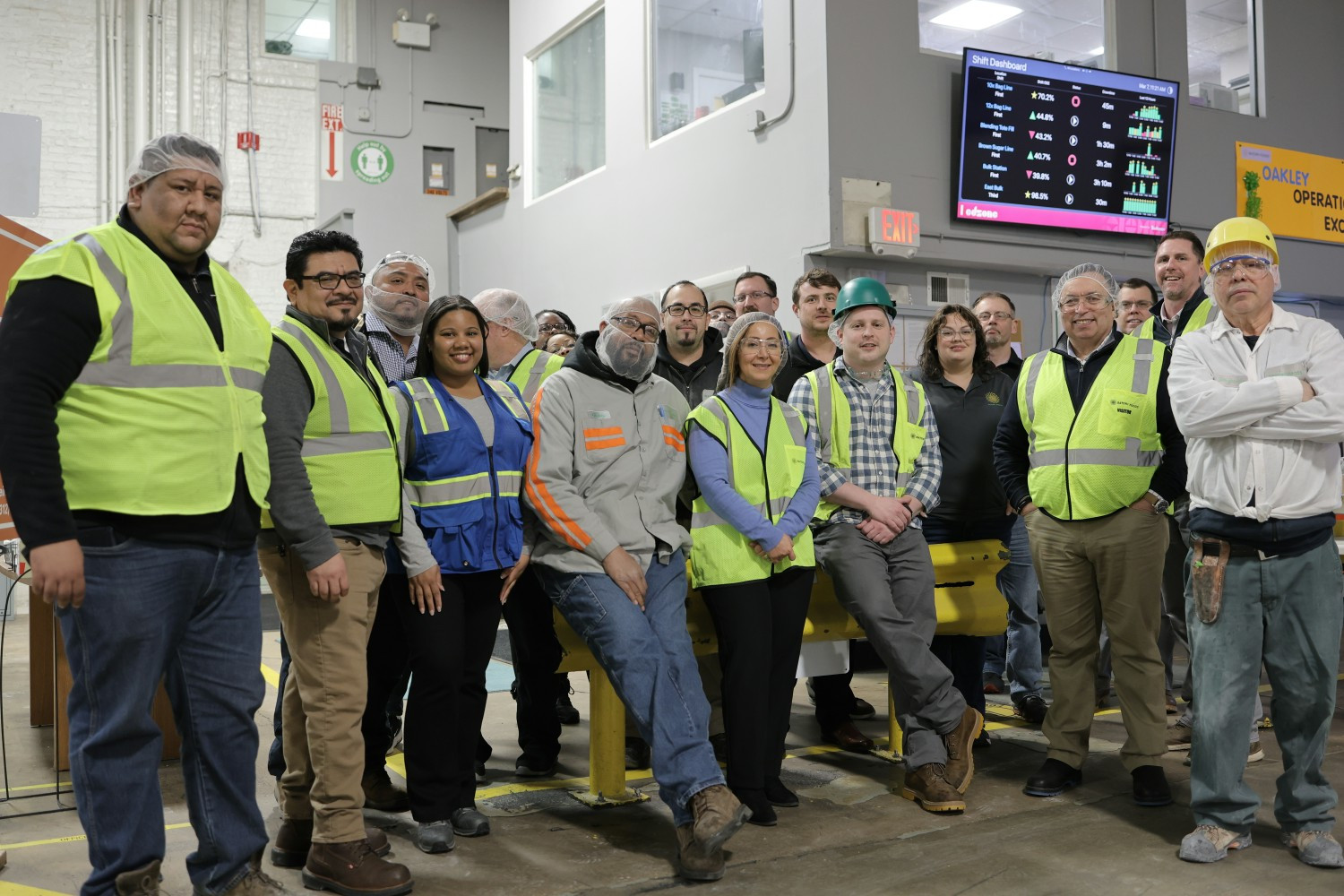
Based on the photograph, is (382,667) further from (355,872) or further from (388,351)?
(388,351)

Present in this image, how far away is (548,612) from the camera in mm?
3900

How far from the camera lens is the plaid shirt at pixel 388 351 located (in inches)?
152

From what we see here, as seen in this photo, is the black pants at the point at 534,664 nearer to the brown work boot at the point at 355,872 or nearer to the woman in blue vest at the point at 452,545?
the woman in blue vest at the point at 452,545

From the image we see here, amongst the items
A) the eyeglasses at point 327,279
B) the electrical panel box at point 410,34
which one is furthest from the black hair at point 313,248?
the electrical panel box at point 410,34

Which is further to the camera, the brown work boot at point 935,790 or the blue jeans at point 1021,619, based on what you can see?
the blue jeans at point 1021,619

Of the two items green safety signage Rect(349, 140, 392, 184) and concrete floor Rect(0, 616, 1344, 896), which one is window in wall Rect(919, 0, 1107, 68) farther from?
green safety signage Rect(349, 140, 392, 184)

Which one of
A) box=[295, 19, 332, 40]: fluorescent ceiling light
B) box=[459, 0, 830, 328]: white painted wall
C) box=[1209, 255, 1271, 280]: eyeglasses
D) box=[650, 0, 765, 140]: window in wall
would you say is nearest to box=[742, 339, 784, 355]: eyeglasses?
box=[1209, 255, 1271, 280]: eyeglasses

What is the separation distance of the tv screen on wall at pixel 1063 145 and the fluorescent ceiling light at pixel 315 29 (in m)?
8.54

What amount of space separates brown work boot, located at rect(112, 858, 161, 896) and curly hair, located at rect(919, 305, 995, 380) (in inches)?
127

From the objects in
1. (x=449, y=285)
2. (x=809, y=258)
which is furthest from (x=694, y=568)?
(x=449, y=285)

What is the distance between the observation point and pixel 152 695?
7.82ft

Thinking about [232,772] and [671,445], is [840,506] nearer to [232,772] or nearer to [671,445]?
[671,445]

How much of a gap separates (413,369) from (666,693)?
151cm

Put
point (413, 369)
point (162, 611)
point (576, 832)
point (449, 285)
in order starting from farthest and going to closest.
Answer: point (449, 285) < point (413, 369) < point (576, 832) < point (162, 611)
